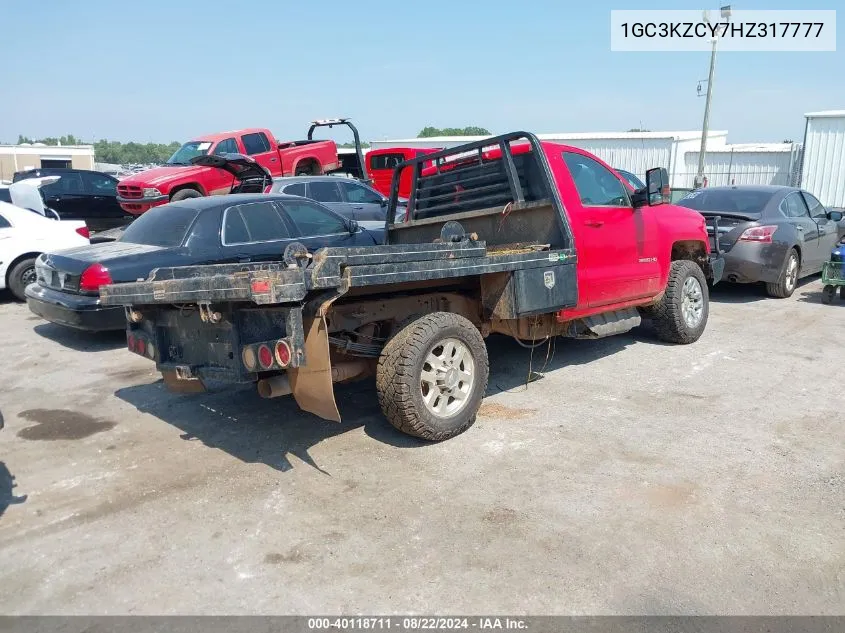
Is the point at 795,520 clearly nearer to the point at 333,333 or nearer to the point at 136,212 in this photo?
the point at 333,333

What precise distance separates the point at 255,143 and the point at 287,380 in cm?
1273

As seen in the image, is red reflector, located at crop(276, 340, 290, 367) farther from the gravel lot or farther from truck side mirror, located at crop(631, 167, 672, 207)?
truck side mirror, located at crop(631, 167, 672, 207)

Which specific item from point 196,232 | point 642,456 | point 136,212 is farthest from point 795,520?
point 136,212

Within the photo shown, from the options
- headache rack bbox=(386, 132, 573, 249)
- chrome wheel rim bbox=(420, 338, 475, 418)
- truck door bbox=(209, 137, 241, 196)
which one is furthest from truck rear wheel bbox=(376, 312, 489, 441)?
truck door bbox=(209, 137, 241, 196)

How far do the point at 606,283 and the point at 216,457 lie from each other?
345cm

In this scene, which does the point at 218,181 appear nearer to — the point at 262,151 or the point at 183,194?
the point at 183,194

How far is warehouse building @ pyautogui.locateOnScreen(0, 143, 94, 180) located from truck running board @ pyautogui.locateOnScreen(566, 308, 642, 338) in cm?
4791

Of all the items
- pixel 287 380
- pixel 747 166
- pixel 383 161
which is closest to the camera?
pixel 287 380

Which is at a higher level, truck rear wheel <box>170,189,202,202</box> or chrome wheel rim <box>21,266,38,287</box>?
truck rear wheel <box>170,189,202,202</box>

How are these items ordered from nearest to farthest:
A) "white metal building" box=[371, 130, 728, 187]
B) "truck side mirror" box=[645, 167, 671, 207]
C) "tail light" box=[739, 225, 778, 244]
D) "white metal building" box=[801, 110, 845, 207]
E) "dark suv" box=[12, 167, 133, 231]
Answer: "truck side mirror" box=[645, 167, 671, 207] < "tail light" box=[739, 225, 778, 244] < "dark suv" box=[12, 167, 133, 231] < "white metal building" box=[801, 110, 845, 207] < "white metal building" box=[371, 130, 728, 187]

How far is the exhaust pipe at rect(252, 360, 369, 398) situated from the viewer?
14.0 ft

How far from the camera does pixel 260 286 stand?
349cm

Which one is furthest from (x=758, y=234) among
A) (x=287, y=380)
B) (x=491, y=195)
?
(x=287, y=380)

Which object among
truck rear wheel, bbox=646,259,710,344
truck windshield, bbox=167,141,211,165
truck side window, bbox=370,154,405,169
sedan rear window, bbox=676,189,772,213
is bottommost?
truck rear wheel, bbox=646,259,710,344
